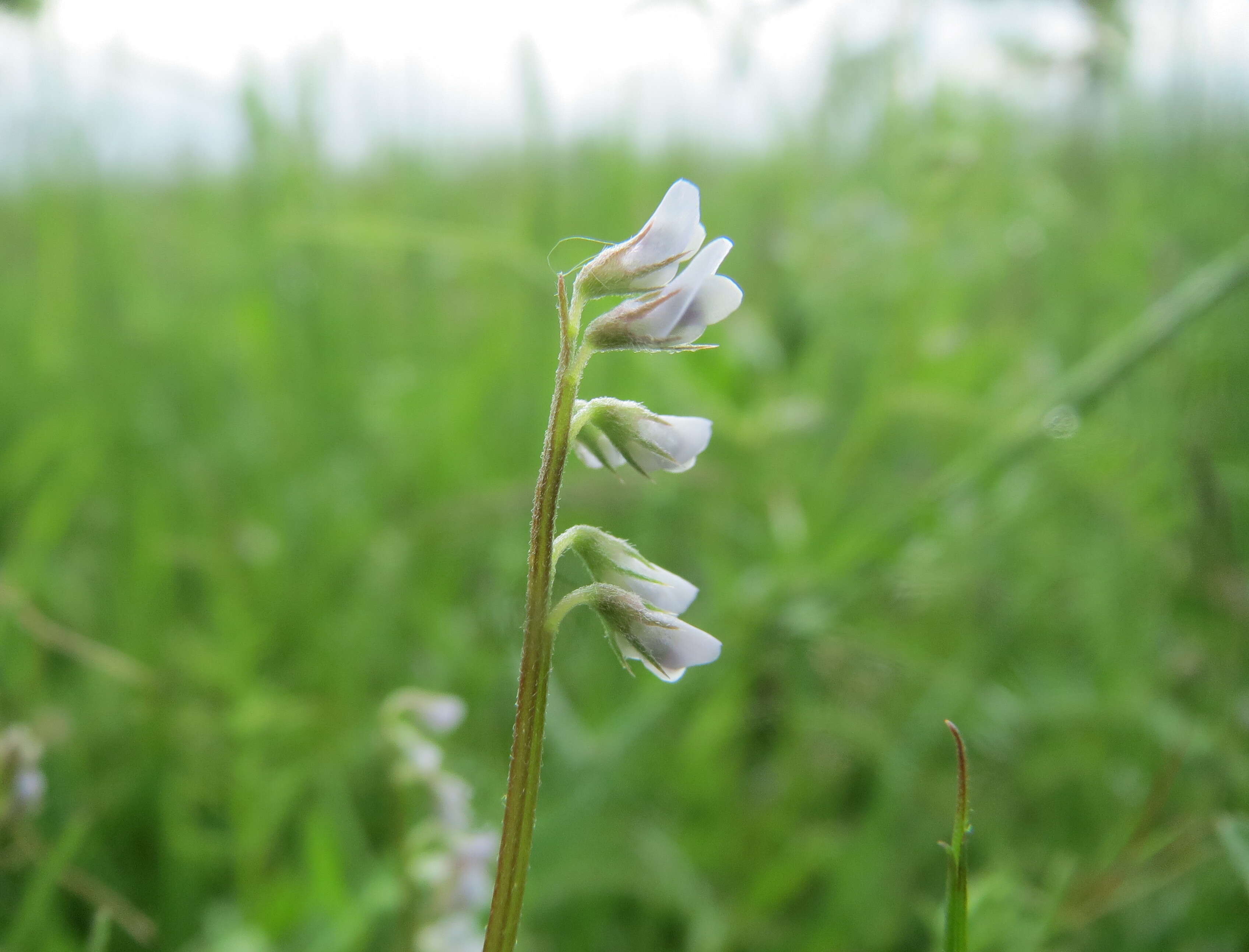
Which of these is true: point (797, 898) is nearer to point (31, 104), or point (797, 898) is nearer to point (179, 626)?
point (179, 626)

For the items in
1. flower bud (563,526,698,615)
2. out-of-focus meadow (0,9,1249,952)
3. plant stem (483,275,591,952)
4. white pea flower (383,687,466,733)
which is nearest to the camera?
plant stem (483,275,591,952)

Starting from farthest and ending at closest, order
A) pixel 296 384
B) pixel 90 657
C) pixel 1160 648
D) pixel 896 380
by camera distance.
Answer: pixel 296 384
pixel 896 380
pixel 1160 648
pixel 90 657

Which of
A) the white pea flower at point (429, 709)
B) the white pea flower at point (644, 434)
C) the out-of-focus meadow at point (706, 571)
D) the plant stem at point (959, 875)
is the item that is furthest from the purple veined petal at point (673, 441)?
the white pea flower at point (429, 709)

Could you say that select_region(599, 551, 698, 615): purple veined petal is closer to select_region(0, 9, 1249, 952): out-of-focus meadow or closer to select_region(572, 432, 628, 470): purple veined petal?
select_region(572, 432, 628, 470): purple veined petal

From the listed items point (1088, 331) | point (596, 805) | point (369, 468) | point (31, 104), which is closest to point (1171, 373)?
point (1088, 331)

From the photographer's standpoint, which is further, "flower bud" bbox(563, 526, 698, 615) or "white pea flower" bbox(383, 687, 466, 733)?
"white pea flower" bbox(383, 687, 466, 733)

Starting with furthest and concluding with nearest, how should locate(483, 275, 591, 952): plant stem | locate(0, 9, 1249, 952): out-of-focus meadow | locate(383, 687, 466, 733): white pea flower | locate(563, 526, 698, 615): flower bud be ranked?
locate(0, 9, 1249, 952): out-of-focus meadow < locate(383, 687, 466, 733): white pea flower < locate(563, 526, 698, 615): flower bud < locate(483, 275, 591, 952): plant stem

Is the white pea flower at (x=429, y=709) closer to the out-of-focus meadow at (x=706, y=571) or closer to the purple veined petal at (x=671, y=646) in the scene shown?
the out-of-focus meadow at (x=706, y=571)

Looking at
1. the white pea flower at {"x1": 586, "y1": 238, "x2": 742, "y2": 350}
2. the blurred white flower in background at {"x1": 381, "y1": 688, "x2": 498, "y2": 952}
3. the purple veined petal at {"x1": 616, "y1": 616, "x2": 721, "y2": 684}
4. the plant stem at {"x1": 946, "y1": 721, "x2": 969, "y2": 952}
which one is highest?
the white pea flower at {"x1": 586, "y1": 238, "x2": 742, "y2": 350}

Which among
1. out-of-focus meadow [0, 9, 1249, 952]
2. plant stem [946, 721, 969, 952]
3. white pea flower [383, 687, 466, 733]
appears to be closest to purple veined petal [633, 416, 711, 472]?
plant stem [946, 721, 969, 952]
